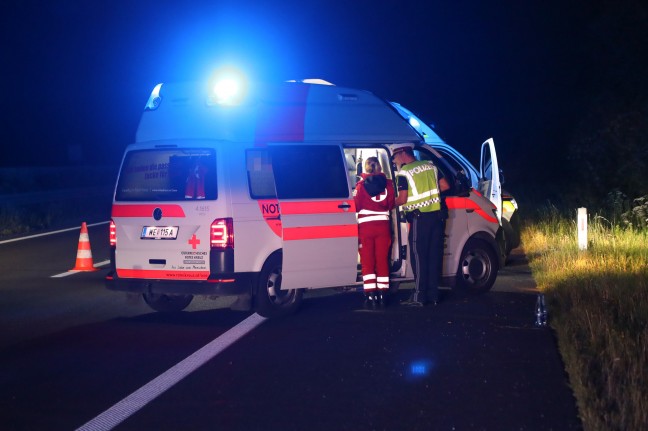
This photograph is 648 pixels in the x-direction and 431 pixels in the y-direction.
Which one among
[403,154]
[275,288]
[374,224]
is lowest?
[275,288]

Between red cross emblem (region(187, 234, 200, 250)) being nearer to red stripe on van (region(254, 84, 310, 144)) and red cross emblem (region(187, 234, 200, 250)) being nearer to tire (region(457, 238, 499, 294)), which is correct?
red stripe on van (region(254, 84, 310, 144))

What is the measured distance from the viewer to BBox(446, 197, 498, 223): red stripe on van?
1167 centimetres

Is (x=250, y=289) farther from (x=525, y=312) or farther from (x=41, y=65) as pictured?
(x=41, y=65)

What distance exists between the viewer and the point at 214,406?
6852 millimetres

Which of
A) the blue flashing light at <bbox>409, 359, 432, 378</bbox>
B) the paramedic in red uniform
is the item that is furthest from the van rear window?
the blue flashing light at <bbox>409, 359, 432, 378</bbox>

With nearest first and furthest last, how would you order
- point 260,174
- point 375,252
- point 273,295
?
point 260,174
point 273,295
point 375,252

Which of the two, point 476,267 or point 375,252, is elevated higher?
point 375,252

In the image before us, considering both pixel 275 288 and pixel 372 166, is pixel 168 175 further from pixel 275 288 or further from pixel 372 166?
pixel 372 166

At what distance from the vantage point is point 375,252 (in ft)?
35.6

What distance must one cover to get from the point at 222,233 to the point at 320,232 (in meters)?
1.16

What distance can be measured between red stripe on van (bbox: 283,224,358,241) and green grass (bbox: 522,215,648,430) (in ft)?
7.10

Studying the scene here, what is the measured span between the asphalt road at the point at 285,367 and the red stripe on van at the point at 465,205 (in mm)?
881

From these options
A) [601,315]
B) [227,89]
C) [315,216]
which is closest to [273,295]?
[315,216]

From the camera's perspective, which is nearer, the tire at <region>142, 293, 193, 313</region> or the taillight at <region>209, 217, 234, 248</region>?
the taillight at <region>209, 217, 234, 248</region>
